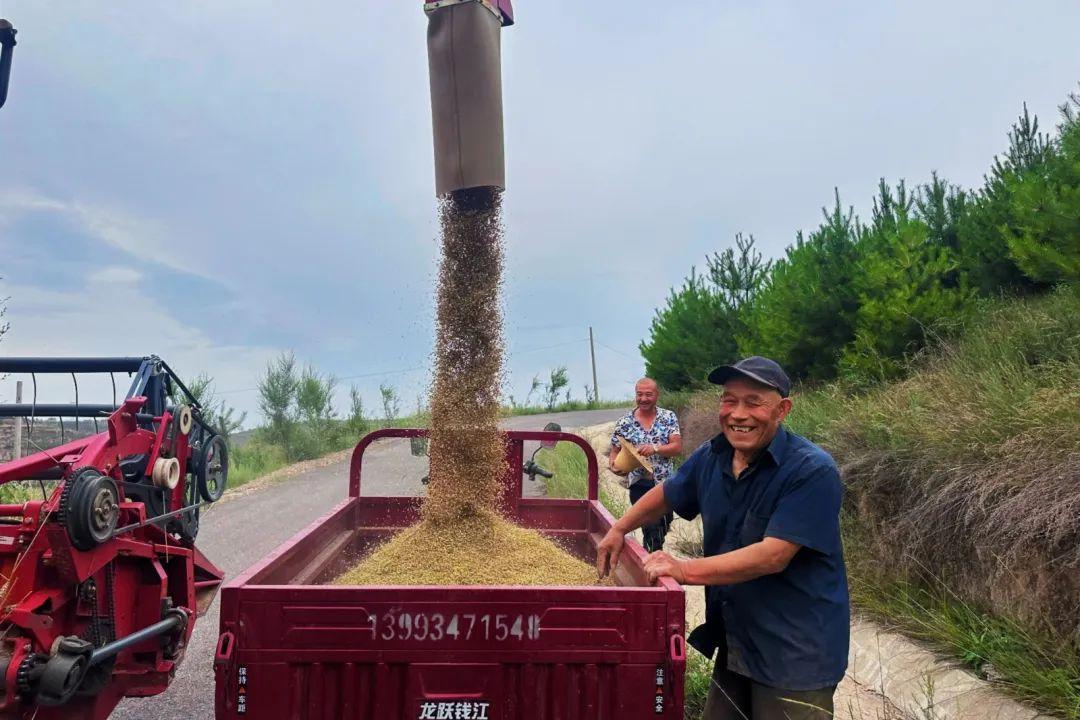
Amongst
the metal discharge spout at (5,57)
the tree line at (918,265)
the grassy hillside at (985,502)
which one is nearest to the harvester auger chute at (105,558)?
the metal discharge spout at (5,57)

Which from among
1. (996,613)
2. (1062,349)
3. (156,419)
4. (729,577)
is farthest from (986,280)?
(156,419)

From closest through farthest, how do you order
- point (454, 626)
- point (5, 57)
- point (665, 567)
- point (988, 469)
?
point (454, 626) → point (665, 567) → point (5, 57) → point (988, 469)

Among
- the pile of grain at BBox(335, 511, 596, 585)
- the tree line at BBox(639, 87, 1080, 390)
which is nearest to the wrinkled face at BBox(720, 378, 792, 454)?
the pile of grain at BBox(335, 511, 596, 585)

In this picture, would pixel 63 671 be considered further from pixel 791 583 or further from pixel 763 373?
pixel 763 373

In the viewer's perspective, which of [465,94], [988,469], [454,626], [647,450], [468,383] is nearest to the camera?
[454,626]

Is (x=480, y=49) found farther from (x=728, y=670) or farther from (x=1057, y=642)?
(x=1057, y=642)

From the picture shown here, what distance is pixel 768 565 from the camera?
7.46 ft

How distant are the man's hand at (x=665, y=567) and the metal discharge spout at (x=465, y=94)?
2425mm

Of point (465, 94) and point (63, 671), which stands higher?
point (465, 94)

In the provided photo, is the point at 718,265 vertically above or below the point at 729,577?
above

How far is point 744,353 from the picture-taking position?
1246 centimetres

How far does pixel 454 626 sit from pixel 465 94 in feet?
9.46

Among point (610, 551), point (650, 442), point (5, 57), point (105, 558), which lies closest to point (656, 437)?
point (650, 442)

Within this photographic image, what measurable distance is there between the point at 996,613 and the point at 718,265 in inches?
494
